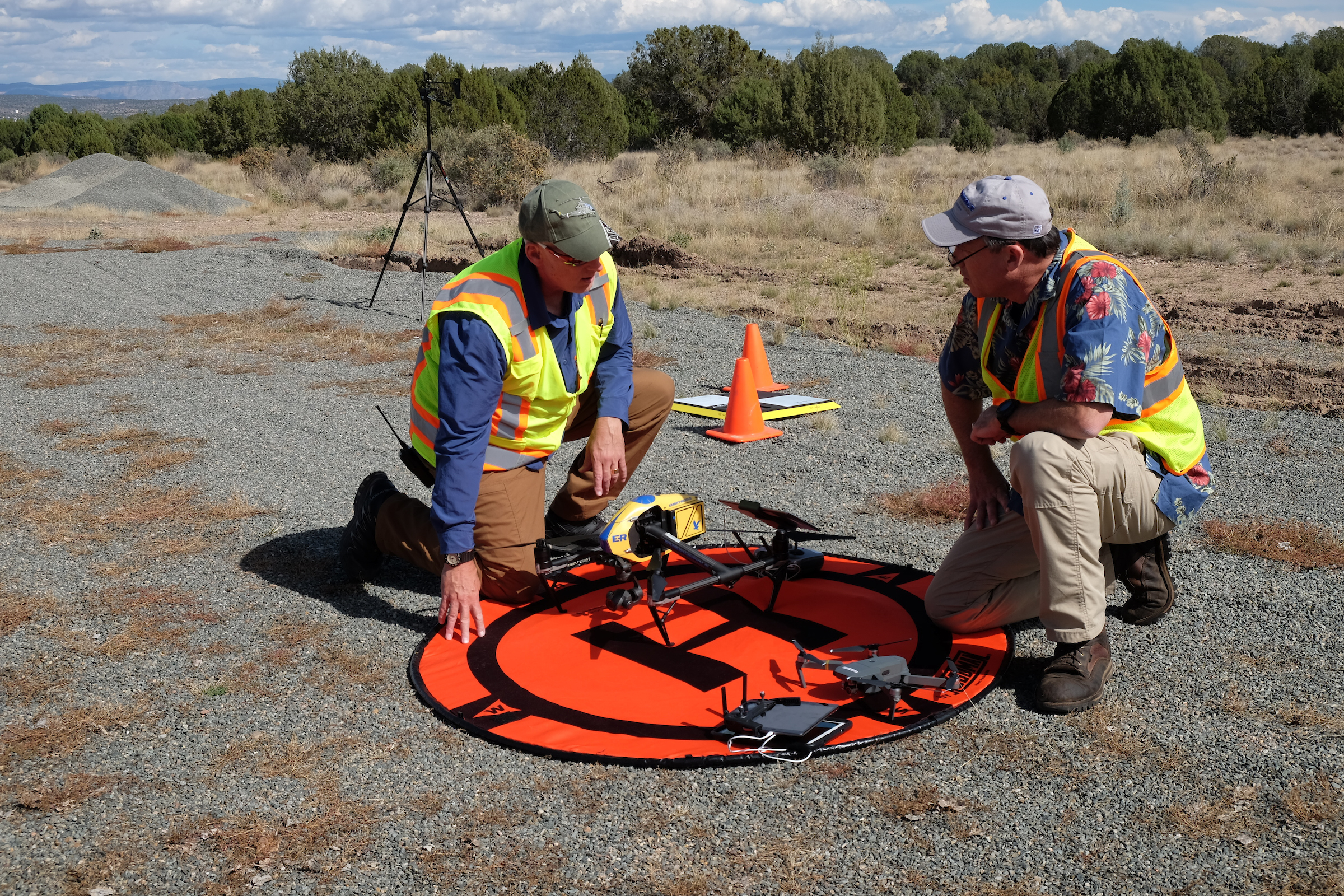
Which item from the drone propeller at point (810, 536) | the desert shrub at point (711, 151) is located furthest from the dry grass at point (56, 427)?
the desert shrub at point (711, 151)

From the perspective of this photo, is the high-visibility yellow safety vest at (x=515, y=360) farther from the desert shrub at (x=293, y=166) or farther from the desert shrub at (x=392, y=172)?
the desert shrub at (x=293, y=166)

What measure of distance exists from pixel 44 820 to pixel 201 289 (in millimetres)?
11555

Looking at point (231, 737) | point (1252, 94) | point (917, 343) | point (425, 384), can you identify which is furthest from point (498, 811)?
point (1252, 94)

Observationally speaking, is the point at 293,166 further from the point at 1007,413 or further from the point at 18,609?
the point at 1007,413

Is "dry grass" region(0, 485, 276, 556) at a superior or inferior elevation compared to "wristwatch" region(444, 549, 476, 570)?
inferior

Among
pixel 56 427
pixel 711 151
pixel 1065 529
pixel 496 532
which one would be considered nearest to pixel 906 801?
pixel 1065 529

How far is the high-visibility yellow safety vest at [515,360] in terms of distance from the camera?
364 cm

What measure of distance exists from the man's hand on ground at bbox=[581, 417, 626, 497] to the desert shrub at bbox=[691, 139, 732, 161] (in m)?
27.4

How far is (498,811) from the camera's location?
8.86 ft

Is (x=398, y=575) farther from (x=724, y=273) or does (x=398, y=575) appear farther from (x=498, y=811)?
(x=724, y=273)

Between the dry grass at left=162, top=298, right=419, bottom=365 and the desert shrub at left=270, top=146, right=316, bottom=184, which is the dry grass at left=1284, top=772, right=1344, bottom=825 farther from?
the desert shrub at left=270, top=146, right=316, bottom=184

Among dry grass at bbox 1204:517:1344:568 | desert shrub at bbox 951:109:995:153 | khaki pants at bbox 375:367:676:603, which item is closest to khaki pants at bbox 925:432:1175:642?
dry grass at bbox 1204:517:1344:568

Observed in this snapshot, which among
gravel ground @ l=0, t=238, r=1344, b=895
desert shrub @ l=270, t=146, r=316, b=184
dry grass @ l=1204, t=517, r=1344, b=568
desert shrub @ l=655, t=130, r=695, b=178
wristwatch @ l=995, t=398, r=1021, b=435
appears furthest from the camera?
desert shrub @ l=270, t=146, r=316, b=184

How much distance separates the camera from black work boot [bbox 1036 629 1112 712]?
3.11 metres
